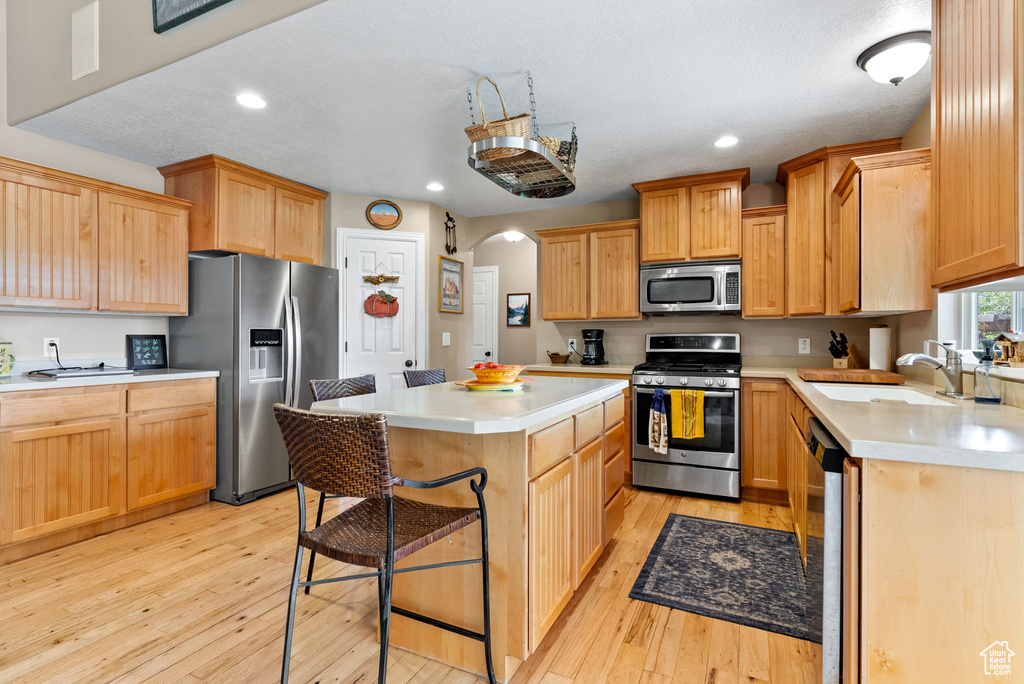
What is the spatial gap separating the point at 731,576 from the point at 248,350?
3.17m

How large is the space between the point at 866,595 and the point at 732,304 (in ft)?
9.50

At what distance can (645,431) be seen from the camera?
149 inches

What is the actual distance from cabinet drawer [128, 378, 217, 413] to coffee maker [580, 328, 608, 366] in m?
2.88

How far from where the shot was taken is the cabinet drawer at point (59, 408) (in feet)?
8.34

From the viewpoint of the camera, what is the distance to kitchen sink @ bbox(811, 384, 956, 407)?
206 centimetres

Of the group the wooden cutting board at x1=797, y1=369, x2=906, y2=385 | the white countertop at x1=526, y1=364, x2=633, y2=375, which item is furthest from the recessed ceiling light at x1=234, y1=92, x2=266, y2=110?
the wooden cutting board at x1=797, y1=369, x2=906, y2=385

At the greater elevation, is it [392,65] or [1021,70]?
[392,65]

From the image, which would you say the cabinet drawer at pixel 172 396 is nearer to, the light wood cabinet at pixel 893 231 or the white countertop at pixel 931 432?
the white countertop at pixel 931 432

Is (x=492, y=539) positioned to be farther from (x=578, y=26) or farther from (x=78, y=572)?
(x=78, y=572)

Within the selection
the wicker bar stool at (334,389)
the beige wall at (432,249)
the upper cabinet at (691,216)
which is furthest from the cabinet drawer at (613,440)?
the beige wall at (432,249)

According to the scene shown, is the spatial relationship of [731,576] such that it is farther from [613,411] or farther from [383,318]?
[383,318]

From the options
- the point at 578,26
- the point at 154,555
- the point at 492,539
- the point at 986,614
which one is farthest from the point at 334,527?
the point at 578,26

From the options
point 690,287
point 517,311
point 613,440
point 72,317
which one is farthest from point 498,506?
point 517,311

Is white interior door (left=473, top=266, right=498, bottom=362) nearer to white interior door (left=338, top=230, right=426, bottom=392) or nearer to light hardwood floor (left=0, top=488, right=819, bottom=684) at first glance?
white interior door (left=338, top=230, right=426, bottom=392)
